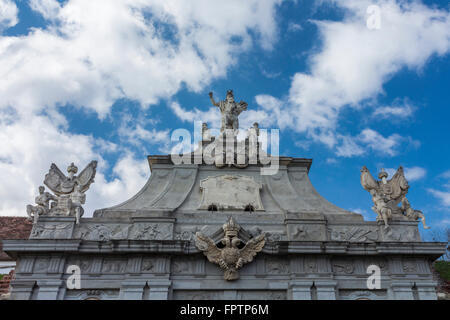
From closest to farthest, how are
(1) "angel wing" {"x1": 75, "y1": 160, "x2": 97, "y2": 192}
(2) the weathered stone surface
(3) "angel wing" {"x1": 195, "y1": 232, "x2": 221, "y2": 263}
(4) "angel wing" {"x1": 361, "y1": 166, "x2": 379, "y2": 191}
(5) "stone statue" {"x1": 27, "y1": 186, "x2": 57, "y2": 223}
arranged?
(2) the weathered stone surface → (3) "angel wing" {"x1": 195, "y1": 232, "x2": 221, "y2": 263} → (5) "stone statue" {"x1": 27, "y1": 186, "x2": 57, "y2": 223} → (1) "angel wing" {"x1": 75, "y1": 160, "x2": 97, "y2": 192} → (4) "angel wing" {"x1": 361, "y1": 166, "x2": 379, "y2": 191}

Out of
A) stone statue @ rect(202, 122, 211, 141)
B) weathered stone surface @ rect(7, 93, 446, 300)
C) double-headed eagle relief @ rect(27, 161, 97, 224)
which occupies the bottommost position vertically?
weathered stone surface @ rect(7, 93, 446, 300)

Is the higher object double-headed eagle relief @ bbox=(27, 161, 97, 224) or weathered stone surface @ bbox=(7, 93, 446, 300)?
double-headed eagle relief @ bbox=(27, 161, 97, 224)

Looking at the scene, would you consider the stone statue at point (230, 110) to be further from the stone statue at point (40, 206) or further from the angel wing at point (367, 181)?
the stone statue at point (40, 206)

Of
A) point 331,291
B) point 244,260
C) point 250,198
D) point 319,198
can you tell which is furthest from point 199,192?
point 331,291

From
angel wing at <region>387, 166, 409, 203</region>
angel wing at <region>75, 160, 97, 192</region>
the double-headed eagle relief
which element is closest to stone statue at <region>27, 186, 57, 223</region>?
the double-headed eagle relief

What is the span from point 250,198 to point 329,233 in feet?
9.58

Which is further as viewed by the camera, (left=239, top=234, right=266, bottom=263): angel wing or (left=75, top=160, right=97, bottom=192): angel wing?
(left=75, top=160, right=97, bottom=192): angel wing

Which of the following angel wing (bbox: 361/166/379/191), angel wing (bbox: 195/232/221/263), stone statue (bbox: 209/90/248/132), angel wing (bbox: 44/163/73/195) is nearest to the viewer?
angel wing (bbox: 195/232/221/263)

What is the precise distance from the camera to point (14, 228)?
17.3m

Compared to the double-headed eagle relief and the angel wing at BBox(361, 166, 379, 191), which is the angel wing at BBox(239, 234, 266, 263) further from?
the double-headed eagle relief

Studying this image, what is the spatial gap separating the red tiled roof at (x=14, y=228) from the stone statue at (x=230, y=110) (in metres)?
9.65

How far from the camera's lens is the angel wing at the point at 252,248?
11953 millimetres

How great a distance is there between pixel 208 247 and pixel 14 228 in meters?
10.3

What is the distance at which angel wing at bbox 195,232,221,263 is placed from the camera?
11883mm
